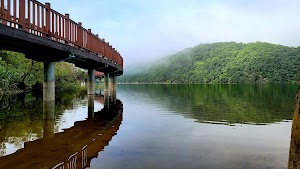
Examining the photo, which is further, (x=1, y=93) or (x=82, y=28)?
(x=1, y=93)

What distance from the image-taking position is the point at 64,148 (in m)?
9.10

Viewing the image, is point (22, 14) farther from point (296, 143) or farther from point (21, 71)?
point (21, 71)

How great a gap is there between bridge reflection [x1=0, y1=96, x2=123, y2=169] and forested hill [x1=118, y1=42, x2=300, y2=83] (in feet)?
383

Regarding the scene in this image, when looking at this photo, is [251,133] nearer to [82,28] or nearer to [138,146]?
[138,146]

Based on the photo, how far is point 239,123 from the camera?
1454 cm

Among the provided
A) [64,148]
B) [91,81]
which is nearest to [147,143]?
[64,148]

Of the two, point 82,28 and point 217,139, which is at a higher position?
point 82,28

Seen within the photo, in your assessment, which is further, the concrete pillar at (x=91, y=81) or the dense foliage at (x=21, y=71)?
the dense foliage at (x=21, y=71)

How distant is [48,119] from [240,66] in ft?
452

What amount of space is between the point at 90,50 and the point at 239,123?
13000 millimetres

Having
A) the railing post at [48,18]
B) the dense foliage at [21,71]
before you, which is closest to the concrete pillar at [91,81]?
the dense foliage at [21,71]

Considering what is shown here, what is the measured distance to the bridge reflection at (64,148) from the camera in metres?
7.37

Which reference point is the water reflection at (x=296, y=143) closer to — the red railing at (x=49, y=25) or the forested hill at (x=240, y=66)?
the red railing at (x=49, y=25)

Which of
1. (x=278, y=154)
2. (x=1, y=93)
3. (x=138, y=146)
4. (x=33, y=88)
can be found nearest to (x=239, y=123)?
(x=278, y=154)
